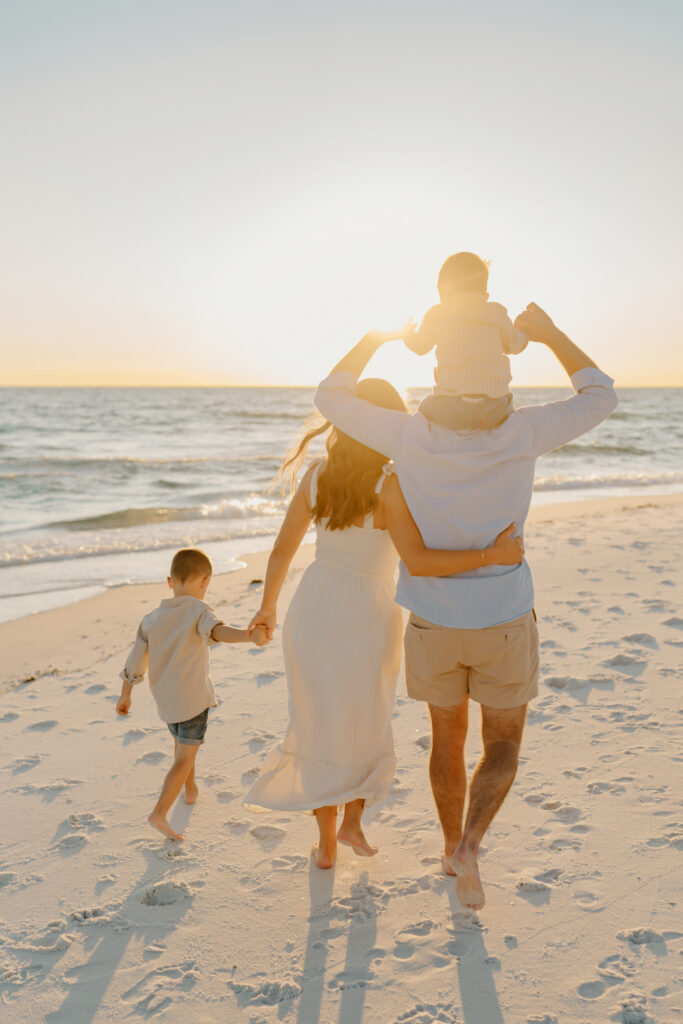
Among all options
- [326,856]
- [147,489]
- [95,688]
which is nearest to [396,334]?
[326,856]

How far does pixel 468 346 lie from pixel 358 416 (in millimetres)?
435

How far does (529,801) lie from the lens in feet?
10.9

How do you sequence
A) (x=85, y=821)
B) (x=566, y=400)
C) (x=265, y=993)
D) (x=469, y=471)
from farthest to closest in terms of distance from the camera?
(x=85, y=821), (x=566, y=400), (x=469, y=471), (x=265, y=993)

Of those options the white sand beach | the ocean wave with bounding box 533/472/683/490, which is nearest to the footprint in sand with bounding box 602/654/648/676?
the white sand beach

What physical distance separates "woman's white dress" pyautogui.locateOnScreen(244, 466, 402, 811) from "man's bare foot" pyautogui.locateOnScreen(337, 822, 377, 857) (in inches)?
6.3

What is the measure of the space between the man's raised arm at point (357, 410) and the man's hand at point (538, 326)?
0.42m

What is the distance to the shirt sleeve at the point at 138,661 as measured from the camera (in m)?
3.17

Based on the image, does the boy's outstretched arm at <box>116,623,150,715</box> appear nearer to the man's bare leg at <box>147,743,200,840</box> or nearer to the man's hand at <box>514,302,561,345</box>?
the man's bare leg at <box>147,743,200,840</box>

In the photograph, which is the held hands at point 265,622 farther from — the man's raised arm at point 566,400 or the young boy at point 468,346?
the man's raised arm at point 566,400

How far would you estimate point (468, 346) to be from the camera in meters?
2.30

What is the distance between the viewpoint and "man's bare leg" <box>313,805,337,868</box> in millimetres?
2920

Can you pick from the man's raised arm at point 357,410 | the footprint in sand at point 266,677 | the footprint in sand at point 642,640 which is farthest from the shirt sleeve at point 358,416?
the footprint in sand at point 642,640

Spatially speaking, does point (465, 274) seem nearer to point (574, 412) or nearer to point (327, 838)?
point (574, 412)

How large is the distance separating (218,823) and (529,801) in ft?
4.52
